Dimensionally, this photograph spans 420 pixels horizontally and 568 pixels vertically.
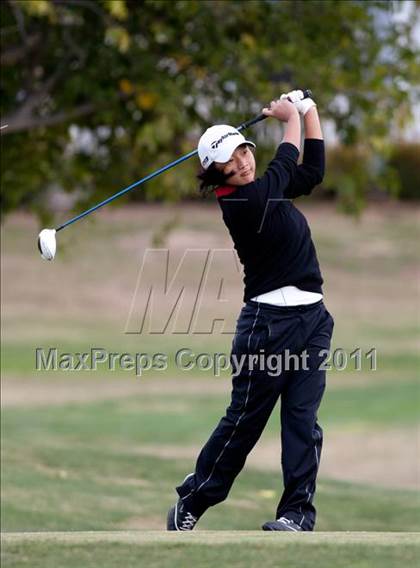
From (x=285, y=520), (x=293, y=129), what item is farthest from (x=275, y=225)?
(x=285, y=520)

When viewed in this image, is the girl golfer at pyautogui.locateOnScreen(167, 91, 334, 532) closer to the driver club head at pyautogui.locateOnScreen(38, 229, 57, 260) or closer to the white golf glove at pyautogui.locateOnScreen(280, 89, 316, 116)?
the white golf glove at pyautogui.locateOnScreen(280, 89, 316, 116)

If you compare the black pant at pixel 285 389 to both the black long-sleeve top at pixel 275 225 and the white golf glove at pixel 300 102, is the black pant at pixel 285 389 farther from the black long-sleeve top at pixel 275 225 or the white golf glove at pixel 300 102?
the white golf glove at pixel 300 102

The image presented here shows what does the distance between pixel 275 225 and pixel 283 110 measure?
27.3 inches

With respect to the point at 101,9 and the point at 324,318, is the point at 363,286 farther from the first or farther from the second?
Result: the point at 324,318

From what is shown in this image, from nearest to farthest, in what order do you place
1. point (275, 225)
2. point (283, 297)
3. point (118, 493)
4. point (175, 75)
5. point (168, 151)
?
point (275, 225) < point (283, 297) < point (118, 493) < point (175, 75) < point (168, 151)

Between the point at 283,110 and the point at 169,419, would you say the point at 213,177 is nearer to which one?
the point at 283,110

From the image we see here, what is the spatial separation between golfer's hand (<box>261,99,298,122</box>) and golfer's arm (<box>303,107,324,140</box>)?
0.34 feet

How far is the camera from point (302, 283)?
22.1 feet

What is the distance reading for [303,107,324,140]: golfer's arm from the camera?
6926 millimetres

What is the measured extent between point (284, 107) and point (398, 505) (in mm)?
4953

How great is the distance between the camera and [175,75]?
506 inches

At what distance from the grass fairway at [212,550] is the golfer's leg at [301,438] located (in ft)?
2.20

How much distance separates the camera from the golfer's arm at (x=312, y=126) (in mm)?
6926

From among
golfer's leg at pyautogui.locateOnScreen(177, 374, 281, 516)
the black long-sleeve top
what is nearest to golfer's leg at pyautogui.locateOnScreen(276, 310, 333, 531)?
golfer's leg at pyautogui.locateOnScreen(177, 374, 281, 516)
